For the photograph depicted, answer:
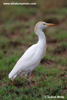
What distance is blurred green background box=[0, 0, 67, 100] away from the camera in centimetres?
506

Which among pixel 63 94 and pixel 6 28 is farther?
pixel 6 28

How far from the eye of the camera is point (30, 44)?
8.52m

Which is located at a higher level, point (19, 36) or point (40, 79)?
point (40, 79)

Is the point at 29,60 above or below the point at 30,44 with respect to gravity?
above

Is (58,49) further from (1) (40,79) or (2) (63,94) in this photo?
(2) (63,94)

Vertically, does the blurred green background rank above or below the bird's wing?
below

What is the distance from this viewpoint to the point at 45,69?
246 inches

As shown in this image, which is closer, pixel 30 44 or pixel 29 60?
pixel 29 60

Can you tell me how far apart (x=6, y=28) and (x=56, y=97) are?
6.33m

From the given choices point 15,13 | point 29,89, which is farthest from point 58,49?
point 15,13

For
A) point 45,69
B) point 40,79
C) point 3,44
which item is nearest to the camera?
point 40,79

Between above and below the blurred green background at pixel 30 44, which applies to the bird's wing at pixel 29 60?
above

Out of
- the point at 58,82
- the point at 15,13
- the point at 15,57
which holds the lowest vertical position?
the point at 15,13

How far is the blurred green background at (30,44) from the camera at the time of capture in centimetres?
506
